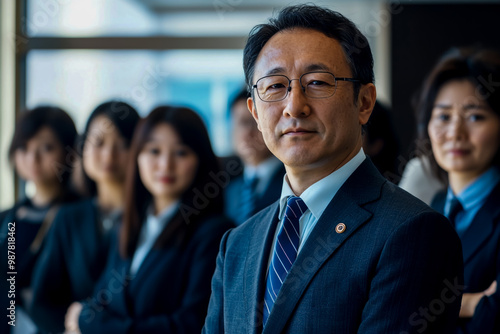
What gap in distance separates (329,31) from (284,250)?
55cm

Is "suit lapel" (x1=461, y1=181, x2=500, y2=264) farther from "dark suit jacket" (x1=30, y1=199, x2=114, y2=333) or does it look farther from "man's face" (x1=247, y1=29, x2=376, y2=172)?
"dark suit jacket" (x1=30, y1=199, x2=114, y2=333)

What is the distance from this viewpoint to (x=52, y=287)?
10.0ft

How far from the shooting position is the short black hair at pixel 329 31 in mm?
1381

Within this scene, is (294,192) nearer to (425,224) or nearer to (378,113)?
(425,224)

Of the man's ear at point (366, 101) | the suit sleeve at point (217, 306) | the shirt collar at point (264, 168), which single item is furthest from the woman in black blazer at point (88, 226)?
the man's ear at point (366, 101)

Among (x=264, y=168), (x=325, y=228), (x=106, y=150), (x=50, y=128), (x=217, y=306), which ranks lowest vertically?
(x=217, y=306)

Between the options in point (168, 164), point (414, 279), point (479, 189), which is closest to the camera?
point (414, 279)

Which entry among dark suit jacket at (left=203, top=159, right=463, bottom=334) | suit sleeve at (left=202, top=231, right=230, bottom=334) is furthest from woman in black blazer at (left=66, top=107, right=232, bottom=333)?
dark suit jacket at (left=203, top=159, right=463, bottom=334)

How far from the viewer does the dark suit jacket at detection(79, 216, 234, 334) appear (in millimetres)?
2322

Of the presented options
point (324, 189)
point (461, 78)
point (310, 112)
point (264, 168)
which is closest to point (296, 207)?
point (324, 189)

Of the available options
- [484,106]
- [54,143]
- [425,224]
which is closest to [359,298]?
[425,224]

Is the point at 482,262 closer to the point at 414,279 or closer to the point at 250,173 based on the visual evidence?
the point at 414,279

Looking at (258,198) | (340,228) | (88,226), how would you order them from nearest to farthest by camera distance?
1. (340,228)
2. (258,198)
3. (88,226)

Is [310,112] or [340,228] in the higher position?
[310,112]
